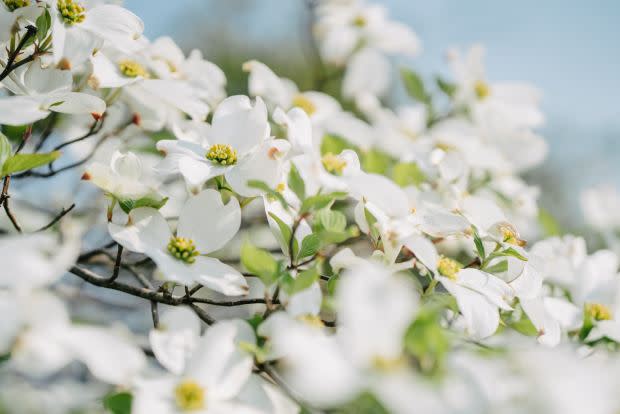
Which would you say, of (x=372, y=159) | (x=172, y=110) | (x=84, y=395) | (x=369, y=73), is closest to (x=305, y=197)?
(x=372, y=159)

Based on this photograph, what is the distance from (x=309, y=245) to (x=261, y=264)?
7cm

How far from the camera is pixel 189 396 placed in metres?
0.52

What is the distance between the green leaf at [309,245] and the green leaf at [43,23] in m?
0.40

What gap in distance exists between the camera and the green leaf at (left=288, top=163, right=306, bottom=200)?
65 centimetres

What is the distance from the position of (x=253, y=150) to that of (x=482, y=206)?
328mm

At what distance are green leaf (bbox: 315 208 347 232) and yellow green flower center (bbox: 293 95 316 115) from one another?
60cm

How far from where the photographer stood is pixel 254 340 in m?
0.58

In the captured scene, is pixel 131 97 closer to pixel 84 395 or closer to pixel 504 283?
pixel 504 283

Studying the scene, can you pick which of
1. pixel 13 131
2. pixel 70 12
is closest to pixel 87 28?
pixel 70 12

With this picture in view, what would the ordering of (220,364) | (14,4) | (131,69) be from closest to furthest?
(220,364)
(14,4)
(131,69)

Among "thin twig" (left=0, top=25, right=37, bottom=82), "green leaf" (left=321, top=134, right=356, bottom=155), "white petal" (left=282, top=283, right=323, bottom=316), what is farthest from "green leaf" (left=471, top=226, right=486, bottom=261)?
"thin twig" (left=0, top=25, right=37, bottom=82)

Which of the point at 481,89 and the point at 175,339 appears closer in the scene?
the point at 175,339

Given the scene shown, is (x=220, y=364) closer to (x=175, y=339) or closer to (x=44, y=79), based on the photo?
(x=175, y=339)

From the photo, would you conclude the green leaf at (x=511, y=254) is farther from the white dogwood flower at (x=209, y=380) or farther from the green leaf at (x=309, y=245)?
the white dogwood flower at (x=209, y=380)
